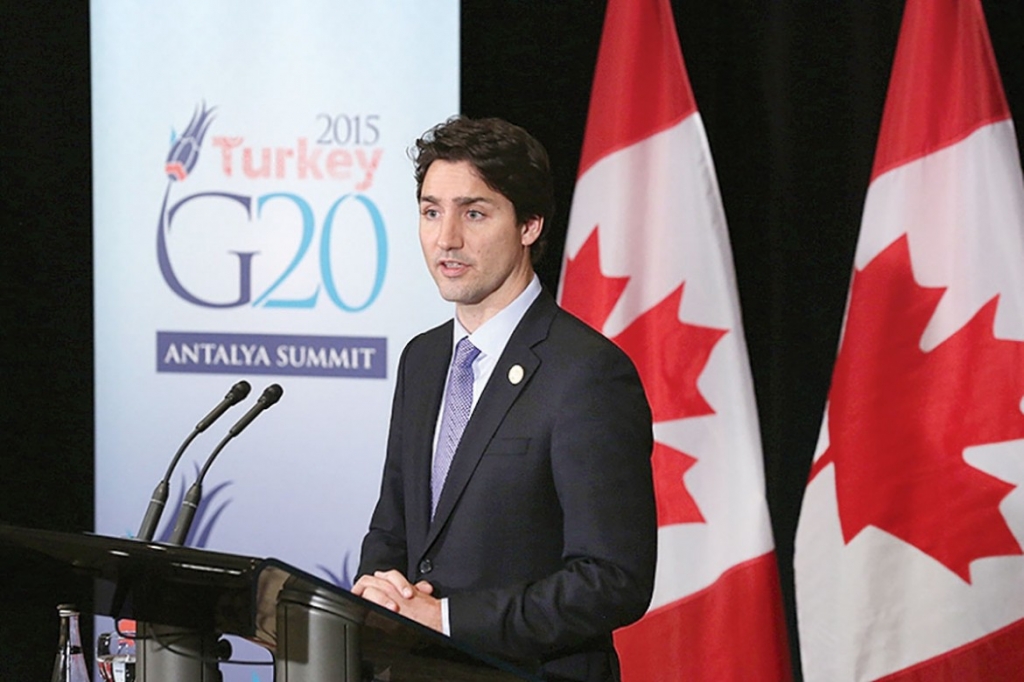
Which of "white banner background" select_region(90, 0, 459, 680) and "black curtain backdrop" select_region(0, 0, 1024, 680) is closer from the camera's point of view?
"black curtain backdrop" select_region(0, 0, 1024, 680)

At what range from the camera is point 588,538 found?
2059 mm

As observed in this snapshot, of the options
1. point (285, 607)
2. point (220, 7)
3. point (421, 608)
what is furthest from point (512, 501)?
point (220, 7)

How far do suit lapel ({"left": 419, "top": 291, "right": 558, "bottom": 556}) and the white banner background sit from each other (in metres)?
1.67

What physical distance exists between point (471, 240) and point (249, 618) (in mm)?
983

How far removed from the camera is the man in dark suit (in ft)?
6.72

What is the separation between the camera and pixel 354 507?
3977 millimetres

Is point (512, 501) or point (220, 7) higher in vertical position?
point (220, 7)

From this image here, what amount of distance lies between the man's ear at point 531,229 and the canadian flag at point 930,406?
1.34m

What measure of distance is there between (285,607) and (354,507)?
8.39ft

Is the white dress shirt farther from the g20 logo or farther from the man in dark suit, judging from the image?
the g20 logo

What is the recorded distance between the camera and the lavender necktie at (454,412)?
229 cm

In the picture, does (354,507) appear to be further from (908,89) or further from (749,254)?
(908,89)

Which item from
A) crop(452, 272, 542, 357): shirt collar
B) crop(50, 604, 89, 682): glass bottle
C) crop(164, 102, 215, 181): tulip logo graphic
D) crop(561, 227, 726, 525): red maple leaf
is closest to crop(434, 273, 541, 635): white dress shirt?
crop(452, 272, 542, 357): shirt collar

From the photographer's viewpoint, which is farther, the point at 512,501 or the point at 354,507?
the point at 354,507
